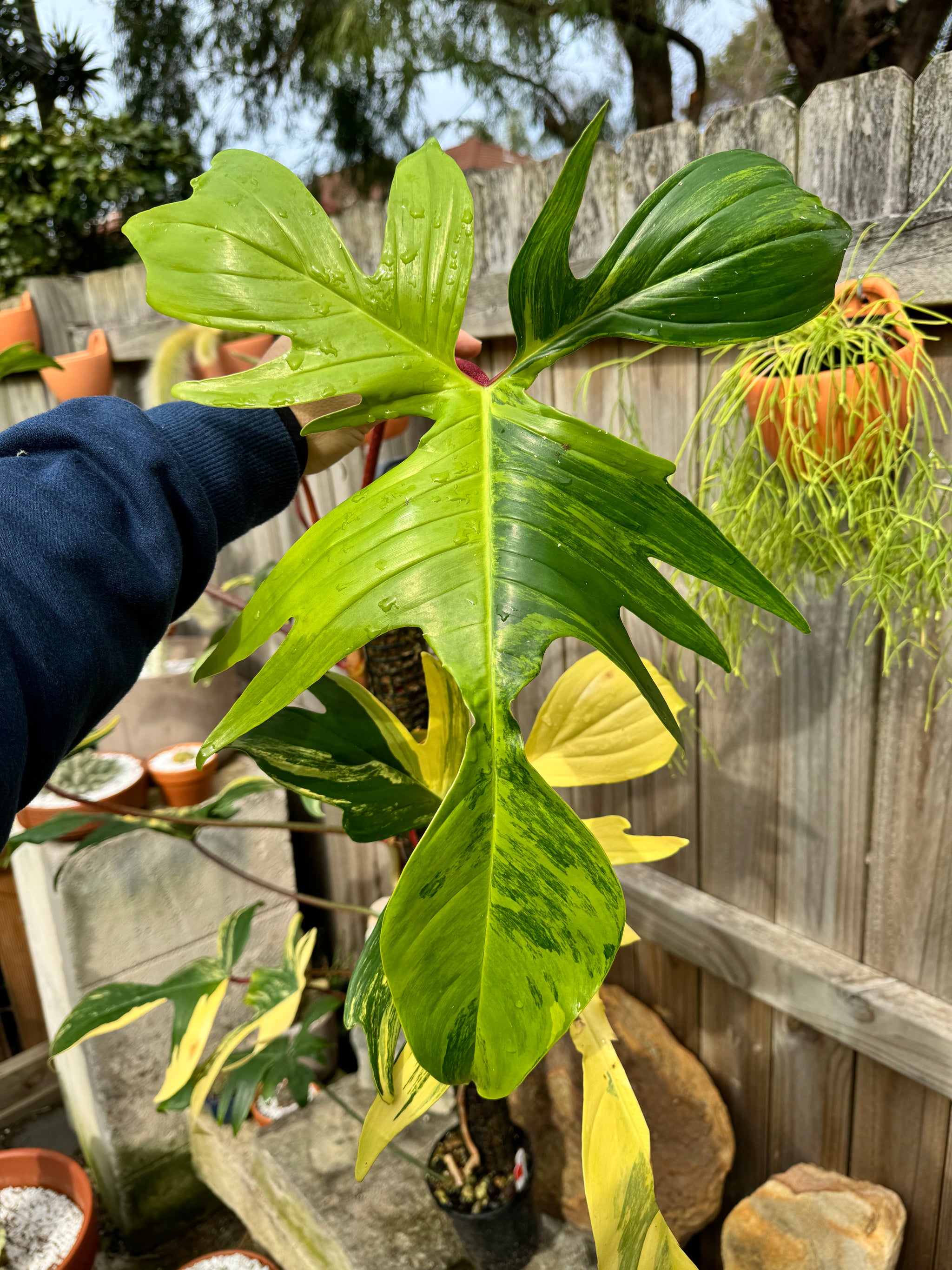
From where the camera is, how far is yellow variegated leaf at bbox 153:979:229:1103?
1.01 meters

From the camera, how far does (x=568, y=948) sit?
33 cm

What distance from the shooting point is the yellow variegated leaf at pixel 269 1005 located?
1.03 metres

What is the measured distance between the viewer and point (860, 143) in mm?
824

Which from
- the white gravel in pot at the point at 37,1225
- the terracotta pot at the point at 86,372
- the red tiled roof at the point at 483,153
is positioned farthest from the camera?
the red tiled roof at the point at 483,153

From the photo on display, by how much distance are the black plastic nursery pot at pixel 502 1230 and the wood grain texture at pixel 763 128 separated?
47.7 inches

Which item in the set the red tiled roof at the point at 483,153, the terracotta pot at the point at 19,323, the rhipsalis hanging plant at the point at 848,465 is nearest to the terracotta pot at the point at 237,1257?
the rhipsalis hanging plant at the point at 848,465

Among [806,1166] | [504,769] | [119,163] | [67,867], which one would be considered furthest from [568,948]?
[119,163]

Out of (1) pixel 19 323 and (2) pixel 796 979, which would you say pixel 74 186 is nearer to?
(1) pixel 19 323

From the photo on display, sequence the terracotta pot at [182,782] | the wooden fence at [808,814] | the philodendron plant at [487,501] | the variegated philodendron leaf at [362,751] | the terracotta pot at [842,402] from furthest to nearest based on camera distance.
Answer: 1. the terracotta pot at [182,782]
2. the wooden fence at [808,814]
3. the terracotta pot at [842,402]
4. the variegated philodendron leaf at [362,751]
5. the philodendron plant at [487,501]

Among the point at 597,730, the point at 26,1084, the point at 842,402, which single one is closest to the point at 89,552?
the point at 597,730

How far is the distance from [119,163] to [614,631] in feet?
8.74

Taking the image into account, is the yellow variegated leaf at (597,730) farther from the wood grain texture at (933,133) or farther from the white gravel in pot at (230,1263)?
the white gravel in pot at (230,1263)

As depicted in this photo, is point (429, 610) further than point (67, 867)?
No

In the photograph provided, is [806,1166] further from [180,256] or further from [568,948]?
[180,256]
